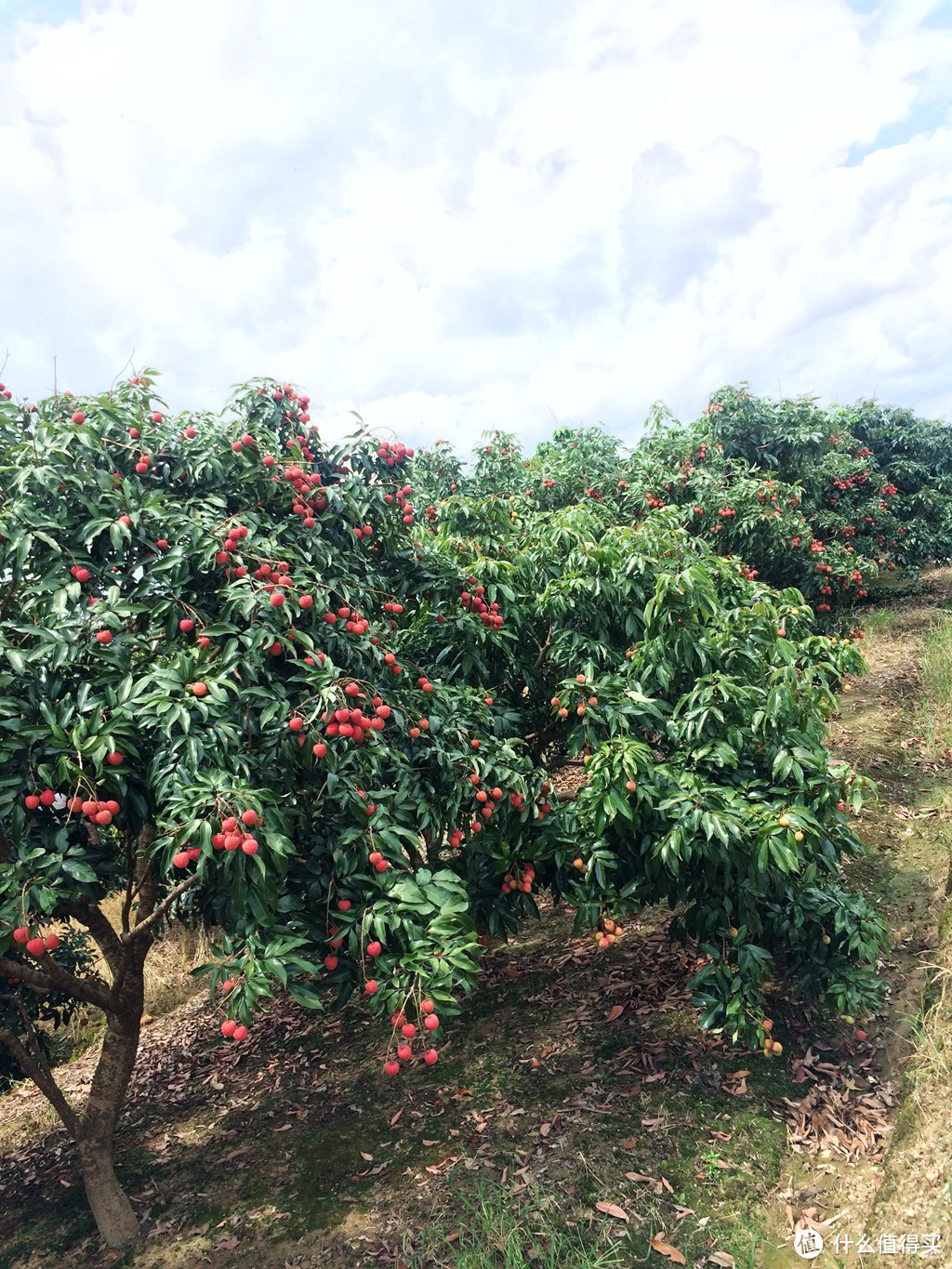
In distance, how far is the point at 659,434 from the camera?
9.97 m

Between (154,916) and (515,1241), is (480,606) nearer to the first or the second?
(154,916)

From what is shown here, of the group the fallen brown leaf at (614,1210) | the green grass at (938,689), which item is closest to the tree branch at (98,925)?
the fallen brown leaf at (614,1210)

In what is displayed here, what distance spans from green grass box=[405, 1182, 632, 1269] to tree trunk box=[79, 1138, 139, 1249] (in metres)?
1.66

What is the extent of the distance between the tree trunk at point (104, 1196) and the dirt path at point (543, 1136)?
11cm

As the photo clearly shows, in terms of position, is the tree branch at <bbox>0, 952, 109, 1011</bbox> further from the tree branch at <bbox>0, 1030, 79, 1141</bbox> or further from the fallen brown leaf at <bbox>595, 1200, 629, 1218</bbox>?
the fallen brown leaf at <bbox>595, 1200, 629, 1218</bbox>

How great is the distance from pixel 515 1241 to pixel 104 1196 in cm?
232

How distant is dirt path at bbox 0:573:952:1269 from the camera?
12.1ft

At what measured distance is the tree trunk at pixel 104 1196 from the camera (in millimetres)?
4121

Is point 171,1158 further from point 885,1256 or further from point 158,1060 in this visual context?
point 885,1256

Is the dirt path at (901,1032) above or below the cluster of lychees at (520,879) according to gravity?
below

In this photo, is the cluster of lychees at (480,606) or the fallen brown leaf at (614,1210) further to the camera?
the cluster of lychees at (480,606)

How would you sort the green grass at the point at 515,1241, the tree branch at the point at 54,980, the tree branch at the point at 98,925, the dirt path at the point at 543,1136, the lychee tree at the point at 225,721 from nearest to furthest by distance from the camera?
1. the lychee tree at the point at 225,721
2. the tree branch at the point at 54,980
3. the green grass at the point at 515,1241
4. the tree branch at the point at 98,925
5. the dirt path at the point at 543,1136

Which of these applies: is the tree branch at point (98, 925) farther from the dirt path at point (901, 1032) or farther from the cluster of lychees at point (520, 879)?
the dirt path at point (901, 1032)

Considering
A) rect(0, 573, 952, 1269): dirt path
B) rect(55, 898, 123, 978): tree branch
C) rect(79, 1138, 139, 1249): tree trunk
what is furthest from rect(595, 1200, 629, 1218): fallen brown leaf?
rect(55, 898, 123, 978): tree branch
